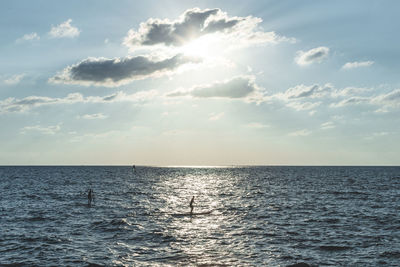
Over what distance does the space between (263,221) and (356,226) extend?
402 inches

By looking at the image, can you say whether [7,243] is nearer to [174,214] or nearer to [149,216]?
[149,216]

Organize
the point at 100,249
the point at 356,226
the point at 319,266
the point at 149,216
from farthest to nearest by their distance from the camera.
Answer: the point at 149,216
the point at 356,226
the point at 100,249
the point at 319,266

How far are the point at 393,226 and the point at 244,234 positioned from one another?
57.9 ft

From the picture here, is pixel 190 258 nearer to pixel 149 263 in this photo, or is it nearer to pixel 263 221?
pixel 149 263

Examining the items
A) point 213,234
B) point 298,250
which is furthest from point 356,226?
point 213,234

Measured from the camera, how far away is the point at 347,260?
84.2 feet

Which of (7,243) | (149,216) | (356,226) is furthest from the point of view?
(149,216)

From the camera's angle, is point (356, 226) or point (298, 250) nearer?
point (298, 250)

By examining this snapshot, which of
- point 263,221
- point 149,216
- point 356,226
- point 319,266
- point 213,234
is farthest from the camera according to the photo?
point 149,216

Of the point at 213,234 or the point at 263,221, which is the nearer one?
the point at 213,234

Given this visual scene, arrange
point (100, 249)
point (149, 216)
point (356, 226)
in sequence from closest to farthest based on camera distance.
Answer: point (100, 249)
point (356, 226)
point (149, 216)

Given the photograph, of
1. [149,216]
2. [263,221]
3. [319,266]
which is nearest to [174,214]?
[149,216]

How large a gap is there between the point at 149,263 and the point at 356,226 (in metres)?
25.0

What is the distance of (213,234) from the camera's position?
111ft
